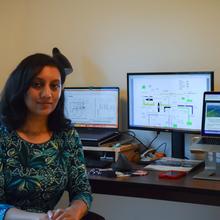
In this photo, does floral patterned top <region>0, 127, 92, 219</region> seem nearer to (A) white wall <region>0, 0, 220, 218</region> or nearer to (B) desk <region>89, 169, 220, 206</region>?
(B) desk <region>89, 169, 220, 206</region>

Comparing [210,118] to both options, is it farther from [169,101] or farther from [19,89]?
[19,89]

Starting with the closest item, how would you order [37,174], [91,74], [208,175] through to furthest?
[37,174] → [208,175] → [91,74]

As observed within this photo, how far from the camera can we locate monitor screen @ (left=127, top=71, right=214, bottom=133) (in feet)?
8.60

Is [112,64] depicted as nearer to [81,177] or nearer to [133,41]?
[133,41]

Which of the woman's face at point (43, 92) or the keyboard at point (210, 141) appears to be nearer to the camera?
the woman's face at point (43, 92)

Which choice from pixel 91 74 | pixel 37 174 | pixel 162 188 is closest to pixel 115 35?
pixel 91 74

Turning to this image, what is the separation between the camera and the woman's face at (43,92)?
194 cm

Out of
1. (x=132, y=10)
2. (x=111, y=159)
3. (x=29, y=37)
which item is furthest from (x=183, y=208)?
(x=29, y=37)

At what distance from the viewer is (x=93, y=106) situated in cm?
296

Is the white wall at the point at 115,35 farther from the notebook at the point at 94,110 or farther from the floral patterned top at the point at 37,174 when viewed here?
the floral patterned top at the point at 37,174

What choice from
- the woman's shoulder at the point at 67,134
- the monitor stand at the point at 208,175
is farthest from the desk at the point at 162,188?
the woman's shoulder at the point at 67,134

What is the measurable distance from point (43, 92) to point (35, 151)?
0.84 feet

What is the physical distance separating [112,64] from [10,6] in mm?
947

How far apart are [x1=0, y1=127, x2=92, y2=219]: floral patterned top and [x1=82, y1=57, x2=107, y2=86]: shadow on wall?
107cm
